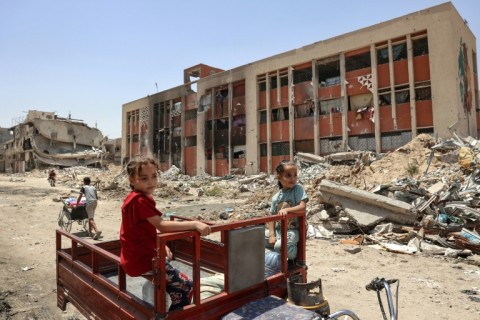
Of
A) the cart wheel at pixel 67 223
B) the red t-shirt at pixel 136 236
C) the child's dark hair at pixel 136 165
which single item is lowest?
the cart wheel at pixel 67 223

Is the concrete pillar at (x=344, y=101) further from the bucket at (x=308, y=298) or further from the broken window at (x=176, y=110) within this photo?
the bucket at (x=308, y=298)

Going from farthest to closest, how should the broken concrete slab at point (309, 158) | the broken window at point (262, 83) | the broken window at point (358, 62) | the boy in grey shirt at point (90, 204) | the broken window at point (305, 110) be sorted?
the broken window at point (262, 83)
the broken window at point (305, 110)
the broken window at point (358, 62)
the broken concrete slab at point (309, 158)
the boy in grey shirt at point (90, 204)

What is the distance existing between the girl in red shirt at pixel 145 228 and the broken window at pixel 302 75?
21.9 m

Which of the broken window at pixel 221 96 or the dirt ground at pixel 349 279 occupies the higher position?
the broken window at pixel 221 96

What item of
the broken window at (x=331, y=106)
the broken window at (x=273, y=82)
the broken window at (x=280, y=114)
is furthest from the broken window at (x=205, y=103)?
the broken window at (x=331, y=106)

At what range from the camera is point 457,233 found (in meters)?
6.32

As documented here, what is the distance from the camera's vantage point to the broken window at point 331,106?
68.8 ft

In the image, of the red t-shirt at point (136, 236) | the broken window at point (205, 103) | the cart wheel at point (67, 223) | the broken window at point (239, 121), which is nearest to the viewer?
the red t-shirt at point (136, 236)

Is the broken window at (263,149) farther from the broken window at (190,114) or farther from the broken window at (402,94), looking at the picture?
the broken window at (402,94)

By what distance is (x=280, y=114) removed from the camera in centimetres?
2414

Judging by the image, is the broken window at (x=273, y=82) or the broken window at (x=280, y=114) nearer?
the broken window at (x=280, y=114)

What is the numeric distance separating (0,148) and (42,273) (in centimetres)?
6760

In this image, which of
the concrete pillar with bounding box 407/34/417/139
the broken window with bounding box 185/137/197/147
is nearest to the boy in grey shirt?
the concrete pillar with bounding box 407/34/417/139

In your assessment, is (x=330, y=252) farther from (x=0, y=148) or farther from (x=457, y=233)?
(x=0, y=148)
